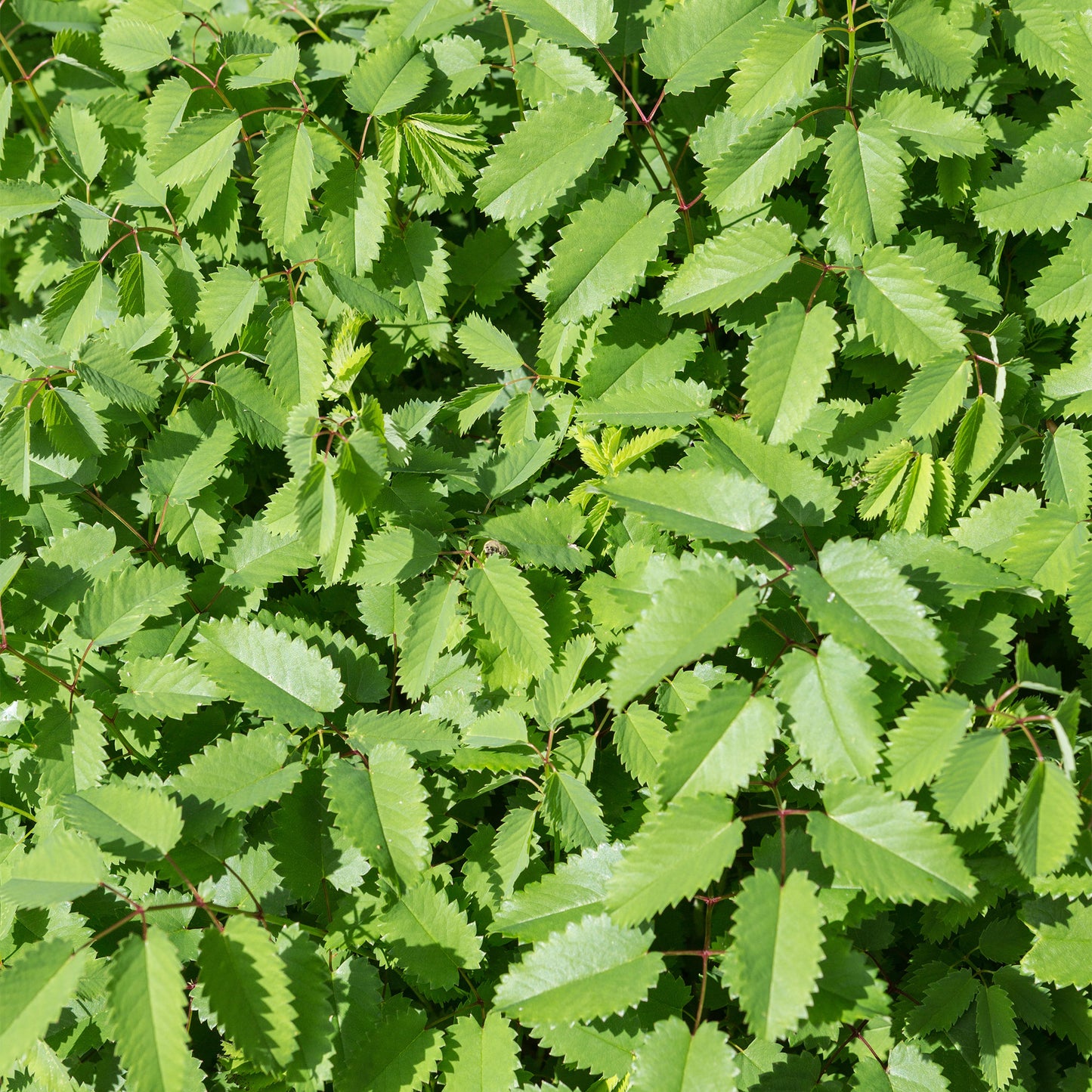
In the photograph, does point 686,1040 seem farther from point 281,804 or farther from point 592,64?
point 592,64

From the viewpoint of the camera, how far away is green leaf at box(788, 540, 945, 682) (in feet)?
4.34

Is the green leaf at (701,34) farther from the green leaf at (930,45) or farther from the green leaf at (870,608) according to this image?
the green leaf at (870,608)

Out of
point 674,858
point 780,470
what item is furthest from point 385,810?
point 780,470

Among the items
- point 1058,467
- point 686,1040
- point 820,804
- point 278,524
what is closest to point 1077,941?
point 820,804

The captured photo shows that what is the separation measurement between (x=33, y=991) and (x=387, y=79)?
5.95ft

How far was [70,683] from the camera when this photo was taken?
1.89 meters

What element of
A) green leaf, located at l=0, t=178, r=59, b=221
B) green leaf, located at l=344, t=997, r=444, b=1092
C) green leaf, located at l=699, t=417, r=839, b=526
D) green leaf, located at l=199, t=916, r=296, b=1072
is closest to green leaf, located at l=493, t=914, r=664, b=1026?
green leaf, located at l=344, t=997, r=444, b=1092

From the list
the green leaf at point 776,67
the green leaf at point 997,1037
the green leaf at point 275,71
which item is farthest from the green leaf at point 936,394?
the green leaf at point 275,71

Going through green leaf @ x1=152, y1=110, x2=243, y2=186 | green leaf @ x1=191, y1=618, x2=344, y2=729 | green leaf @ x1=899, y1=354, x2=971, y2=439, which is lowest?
green leaf @ x1=191, y1=618, x2=344, y2=729

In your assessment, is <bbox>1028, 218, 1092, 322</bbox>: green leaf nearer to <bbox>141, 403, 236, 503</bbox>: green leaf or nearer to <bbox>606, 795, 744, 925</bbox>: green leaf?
<bbox>606, 795, 744, 925</bbox>: green leaf

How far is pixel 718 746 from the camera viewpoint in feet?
4.46

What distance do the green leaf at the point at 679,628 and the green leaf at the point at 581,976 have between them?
0.45 metres

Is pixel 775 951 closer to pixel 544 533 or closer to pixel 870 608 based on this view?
pixel 870 608

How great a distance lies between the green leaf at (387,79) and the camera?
1.85 m
